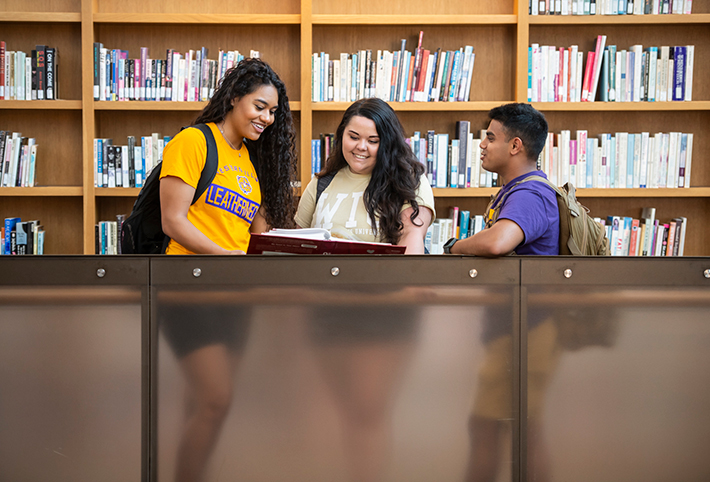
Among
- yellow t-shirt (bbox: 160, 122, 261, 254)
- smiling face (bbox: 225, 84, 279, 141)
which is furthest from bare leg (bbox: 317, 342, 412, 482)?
smiling face (bbox: 225, 84, 279, 141)

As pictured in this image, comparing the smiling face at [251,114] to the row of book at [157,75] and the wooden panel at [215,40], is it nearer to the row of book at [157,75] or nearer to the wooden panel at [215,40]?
the row of book at [157,75]

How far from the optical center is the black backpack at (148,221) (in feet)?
5.32

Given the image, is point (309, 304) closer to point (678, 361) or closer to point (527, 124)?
point (678, 361)

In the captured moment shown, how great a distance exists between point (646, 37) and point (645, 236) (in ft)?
3.63

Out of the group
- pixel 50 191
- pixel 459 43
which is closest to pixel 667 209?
pixel 459 43

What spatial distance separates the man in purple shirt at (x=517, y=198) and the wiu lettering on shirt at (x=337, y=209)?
0.37 metres

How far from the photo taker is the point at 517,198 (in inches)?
56.7

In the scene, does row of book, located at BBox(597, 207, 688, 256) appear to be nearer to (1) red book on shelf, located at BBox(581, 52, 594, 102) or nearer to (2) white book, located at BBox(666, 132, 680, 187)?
(2) white book, located at BBox(666, 132, 680, 187)

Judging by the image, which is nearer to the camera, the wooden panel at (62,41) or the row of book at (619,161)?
the row of book at (619,161)

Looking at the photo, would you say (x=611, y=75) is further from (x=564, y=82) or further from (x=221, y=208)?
(x=221, y=208)

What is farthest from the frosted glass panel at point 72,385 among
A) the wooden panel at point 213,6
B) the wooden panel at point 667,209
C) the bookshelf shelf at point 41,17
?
the wooden panel at point 667,209

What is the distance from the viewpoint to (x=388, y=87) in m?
2.79

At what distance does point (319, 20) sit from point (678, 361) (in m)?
2.32

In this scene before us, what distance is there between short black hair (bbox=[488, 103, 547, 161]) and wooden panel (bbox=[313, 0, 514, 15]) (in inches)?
58.9
